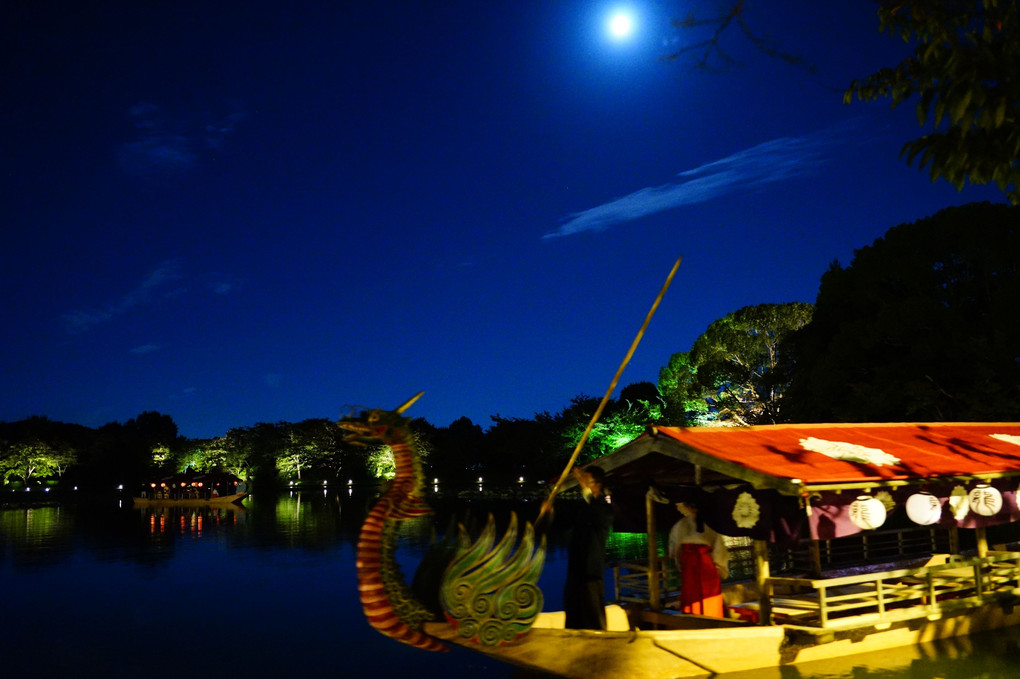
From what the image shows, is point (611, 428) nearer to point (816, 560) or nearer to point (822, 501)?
point (816, 560)

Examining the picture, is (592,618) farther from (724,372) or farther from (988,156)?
(724,372)

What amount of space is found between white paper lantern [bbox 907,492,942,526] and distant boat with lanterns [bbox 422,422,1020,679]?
0.7 inches

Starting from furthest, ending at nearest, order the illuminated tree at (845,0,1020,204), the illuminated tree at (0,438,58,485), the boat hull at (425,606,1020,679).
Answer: the illuminated tree at (0,438,58,485) → the boat hull at (425,606,1020,679) → the illuminated tree at (845,0,1020,204)

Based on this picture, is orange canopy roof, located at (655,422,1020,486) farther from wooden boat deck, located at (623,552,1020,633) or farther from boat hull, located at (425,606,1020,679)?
boat hull, located at (425,606,1020,679)

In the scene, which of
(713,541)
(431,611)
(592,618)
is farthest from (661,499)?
(431,611)

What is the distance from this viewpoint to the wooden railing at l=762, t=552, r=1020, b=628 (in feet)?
30.3

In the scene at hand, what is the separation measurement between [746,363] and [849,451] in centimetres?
2529

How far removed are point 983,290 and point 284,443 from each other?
53684 millimetres

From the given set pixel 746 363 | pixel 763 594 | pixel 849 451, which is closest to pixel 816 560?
pixel 849 451

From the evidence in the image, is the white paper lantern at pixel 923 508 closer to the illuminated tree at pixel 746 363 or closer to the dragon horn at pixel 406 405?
the dragon horn at pixel 406 405

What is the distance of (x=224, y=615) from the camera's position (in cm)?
1555

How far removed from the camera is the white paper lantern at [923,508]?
9688mm

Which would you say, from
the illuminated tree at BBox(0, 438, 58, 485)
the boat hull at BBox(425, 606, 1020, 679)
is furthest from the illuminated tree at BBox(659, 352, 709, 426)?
the illuminated tree at BBox(0, 438, 58, 485)

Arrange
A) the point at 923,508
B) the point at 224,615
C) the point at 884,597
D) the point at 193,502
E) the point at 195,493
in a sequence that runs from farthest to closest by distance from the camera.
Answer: the point at 195,493, the point at 193,502, the point at 224,615, the point at 884,597, the point at 923,508
